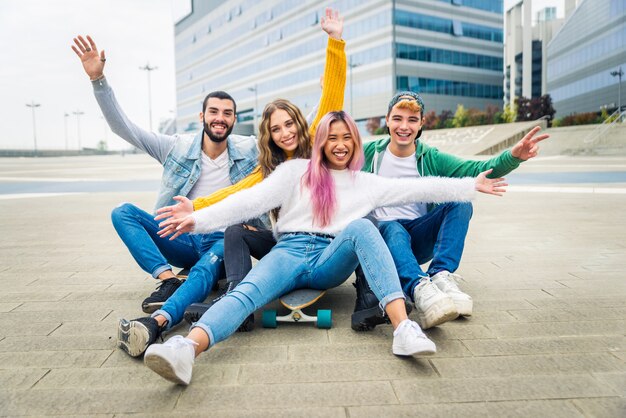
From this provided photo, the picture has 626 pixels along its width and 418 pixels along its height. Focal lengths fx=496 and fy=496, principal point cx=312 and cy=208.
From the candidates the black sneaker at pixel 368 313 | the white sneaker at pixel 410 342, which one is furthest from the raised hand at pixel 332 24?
the white sneaker at pixel 410 342

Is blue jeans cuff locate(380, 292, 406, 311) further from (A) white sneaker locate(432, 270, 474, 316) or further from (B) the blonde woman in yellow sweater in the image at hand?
(B) the blonde woman in yellow sweater

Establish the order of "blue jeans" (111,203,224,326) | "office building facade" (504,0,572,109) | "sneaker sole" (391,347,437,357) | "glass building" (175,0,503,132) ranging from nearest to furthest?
1. "sneaker sole" (391,347,437,357)
2. "blue jeans" (111,203,224,326)
3. "glass building" (175,0,503,132)
4. "office building facade" (504,0,572,109)

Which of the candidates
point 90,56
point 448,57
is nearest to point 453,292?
point 90,56

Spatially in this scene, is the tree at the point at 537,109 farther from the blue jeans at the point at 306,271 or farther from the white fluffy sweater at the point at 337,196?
the blue jeans at the point at 306,271

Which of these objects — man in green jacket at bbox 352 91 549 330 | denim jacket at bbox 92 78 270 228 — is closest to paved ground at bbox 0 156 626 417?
man in green jacket at bbox 352 91 549 330

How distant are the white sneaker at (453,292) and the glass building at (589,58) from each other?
169ft

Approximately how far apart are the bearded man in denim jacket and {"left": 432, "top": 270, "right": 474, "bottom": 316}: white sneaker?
51.3 inches

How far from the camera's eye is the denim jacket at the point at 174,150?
389 centimetres

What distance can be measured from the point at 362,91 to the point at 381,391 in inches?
2286

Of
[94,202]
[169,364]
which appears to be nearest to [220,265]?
[169,364]

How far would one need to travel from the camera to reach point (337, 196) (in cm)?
323

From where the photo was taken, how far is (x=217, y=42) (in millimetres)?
84938

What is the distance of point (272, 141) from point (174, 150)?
98 centimetres

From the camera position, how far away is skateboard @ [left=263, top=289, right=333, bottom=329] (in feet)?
9.95
